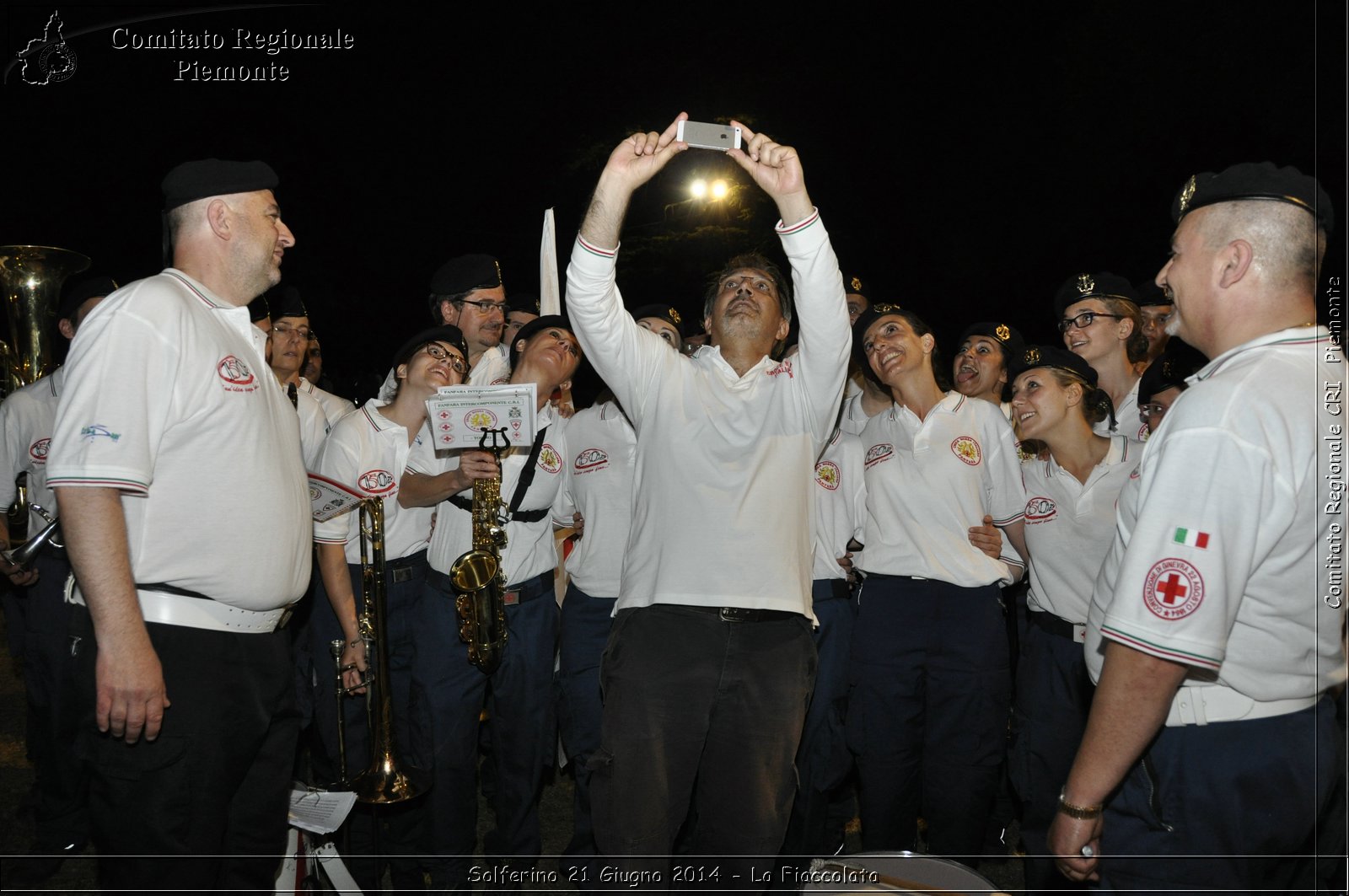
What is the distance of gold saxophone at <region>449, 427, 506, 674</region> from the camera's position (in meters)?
5.02

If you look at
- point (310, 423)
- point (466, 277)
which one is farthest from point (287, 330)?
point (466, 277)

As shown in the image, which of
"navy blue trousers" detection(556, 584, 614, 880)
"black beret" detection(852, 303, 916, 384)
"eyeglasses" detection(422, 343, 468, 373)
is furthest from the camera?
"black beret" detection(852, 303, 916, 384)

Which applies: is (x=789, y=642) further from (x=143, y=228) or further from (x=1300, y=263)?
(x=143, y=228)

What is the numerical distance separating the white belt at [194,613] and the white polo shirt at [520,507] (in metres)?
1.87

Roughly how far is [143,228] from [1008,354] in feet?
46.5

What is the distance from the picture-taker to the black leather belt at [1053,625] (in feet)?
16.1

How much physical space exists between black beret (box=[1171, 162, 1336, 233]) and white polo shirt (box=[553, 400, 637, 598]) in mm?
3322

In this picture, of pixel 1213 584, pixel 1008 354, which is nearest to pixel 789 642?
pixel 1213 584

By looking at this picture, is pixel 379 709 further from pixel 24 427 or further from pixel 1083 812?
pixel 1083 812

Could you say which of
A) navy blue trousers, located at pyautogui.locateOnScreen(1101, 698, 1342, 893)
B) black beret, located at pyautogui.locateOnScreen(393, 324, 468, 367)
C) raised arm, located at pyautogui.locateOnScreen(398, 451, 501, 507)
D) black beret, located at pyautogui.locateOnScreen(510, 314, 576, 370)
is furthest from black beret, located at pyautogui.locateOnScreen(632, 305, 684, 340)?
navy blue trousers, located at pyautogui.locateOnScreen(1101, 698, 1342, 893)

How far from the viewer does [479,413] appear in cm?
480

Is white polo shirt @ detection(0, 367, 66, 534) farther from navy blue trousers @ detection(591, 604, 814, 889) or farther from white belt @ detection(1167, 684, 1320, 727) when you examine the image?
white belt @ detection(1167, 684, 1320, 727)

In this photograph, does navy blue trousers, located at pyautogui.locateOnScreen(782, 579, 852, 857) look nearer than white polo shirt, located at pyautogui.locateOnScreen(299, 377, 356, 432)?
Yes

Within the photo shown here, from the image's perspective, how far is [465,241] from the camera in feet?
65.5
